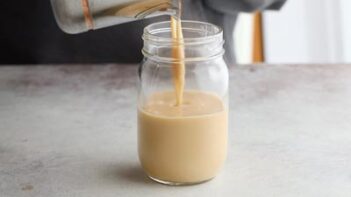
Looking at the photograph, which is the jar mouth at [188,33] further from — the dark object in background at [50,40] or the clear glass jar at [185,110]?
the dark object in background at [50,40]

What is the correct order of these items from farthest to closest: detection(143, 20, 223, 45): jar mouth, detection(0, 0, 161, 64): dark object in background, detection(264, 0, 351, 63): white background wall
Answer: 1. detection(264, 0, 351, 63): white background wall
2. detection(0, 0, 161, 64): dark object in background
3. detection(143, 20, 223, 45): jar mouth

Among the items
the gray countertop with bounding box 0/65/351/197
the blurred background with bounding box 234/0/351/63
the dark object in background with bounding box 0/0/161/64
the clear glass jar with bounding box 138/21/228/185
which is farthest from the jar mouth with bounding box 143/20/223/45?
the blurred background with bounding box 234/0/351/63

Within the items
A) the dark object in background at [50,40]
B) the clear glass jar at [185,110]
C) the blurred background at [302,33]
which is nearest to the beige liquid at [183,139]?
the clear glass jar at [185,110]

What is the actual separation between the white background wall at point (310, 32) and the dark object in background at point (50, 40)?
0.64m

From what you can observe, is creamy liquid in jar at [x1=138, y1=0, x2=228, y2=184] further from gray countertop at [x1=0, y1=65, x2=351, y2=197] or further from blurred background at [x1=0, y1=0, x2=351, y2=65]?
blurred background at [x1=0, y1=0, x2=351, y2=65]

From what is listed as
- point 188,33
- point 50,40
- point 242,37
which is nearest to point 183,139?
point 188,33

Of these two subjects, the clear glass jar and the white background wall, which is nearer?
the clear glass jar

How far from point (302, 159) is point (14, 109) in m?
0.43

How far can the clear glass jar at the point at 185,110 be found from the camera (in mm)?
721

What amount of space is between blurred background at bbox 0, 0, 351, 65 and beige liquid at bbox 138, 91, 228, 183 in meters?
0.53

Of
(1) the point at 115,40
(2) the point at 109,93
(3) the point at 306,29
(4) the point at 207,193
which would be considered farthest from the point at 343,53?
(4) the point at 207,193

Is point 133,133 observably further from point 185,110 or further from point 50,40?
point 50,40

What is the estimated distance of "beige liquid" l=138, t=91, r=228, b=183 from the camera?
72 cm

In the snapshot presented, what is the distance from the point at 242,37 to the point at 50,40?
25.6 inches
